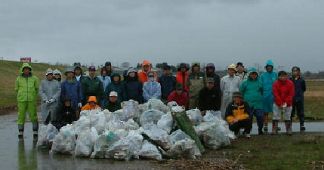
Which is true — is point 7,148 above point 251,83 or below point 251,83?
below

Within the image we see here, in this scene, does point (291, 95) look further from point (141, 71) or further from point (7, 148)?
point (7, 148)

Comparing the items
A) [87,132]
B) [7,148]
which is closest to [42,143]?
[7,148]

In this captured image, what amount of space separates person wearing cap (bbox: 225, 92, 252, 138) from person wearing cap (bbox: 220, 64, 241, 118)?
1.79 feet

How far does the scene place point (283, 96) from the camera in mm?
14508

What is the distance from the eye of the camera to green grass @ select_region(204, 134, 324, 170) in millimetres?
10016

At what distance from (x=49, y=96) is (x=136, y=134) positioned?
3.83m

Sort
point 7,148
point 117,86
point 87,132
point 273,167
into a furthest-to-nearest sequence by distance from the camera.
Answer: point 117,86 → point 7,148 → point 87,132 → point 273,167

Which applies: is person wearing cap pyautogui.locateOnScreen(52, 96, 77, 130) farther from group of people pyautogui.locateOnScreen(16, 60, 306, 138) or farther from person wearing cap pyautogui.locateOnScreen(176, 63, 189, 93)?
person wearing cap pyautogui.locateOnScreen(176, 63, 189, 93)

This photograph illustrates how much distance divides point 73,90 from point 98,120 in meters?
2.21

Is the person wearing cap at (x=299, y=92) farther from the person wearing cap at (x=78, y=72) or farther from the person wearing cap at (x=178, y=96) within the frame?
the person wearing cap at (x=78, y=72)

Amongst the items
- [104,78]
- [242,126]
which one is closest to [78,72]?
[104,78]

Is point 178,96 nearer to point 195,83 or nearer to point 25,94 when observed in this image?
point 195,83

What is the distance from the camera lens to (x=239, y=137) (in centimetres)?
1407

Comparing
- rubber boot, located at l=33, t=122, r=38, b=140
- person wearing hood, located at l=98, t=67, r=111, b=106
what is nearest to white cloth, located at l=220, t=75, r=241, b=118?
person wearing hood, located at l=98, t=67, r=111, b=106
